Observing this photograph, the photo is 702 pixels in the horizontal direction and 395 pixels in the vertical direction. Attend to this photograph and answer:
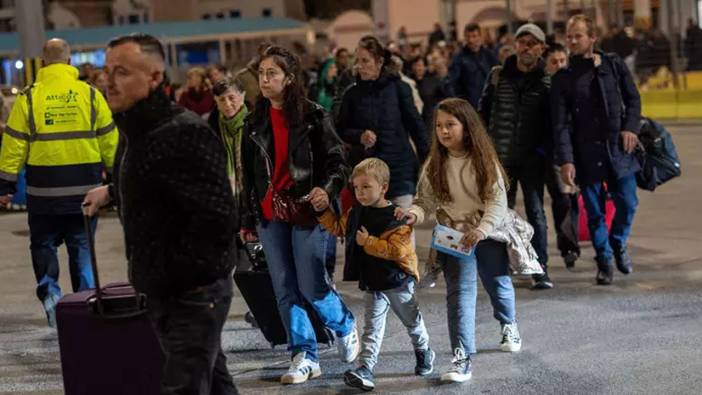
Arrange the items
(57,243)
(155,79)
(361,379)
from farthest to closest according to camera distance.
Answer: (57,243) < (361,379) < (155,79)

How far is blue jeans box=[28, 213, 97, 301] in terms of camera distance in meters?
9.34

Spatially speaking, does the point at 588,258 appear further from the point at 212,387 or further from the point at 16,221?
the point at 16,221

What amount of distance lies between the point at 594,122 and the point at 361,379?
3554 millimetres

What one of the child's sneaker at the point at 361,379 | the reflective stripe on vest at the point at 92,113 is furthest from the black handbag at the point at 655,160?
the reflective stripe on vest at the point at 92,113

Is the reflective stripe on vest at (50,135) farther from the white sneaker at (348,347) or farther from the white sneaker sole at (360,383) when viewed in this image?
the white sneaker sole at (360,383)

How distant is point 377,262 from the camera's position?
7.34 meters

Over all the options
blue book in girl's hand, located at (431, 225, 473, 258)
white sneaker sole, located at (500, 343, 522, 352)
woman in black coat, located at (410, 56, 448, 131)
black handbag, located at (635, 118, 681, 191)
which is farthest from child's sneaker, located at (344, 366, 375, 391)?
woman in black coat, located at (410, 56, 448, 131)

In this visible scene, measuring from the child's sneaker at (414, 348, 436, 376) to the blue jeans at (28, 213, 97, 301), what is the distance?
108 inches

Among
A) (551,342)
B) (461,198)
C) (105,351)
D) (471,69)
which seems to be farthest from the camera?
(471,69)

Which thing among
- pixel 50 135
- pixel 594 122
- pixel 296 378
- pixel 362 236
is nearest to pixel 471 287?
pixel 362 236

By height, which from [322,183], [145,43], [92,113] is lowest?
[322,183]

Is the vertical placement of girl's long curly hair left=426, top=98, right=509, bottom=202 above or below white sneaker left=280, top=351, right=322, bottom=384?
above

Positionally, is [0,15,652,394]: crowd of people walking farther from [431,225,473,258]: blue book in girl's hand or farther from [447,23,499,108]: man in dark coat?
[447,23,499,108]: man in dark coat

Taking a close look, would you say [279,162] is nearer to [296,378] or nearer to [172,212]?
[296,378]
